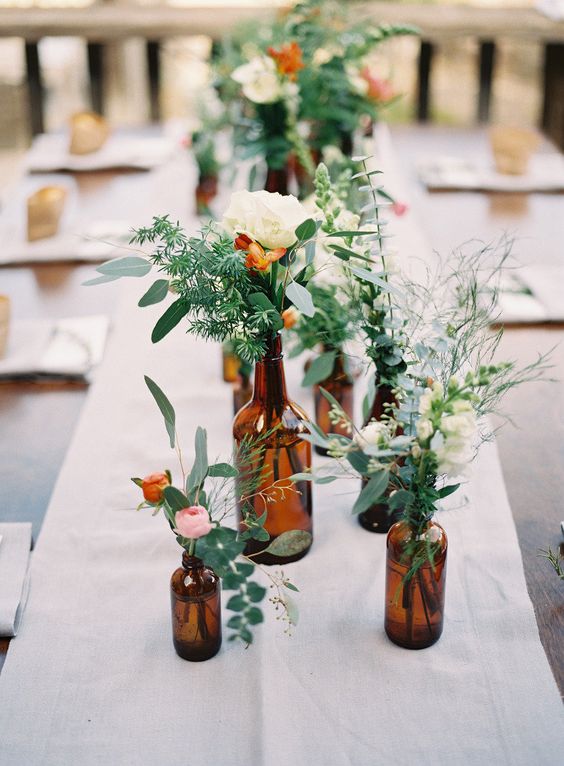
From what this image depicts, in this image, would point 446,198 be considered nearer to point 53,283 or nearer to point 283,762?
point 53,283

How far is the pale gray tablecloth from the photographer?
84cm

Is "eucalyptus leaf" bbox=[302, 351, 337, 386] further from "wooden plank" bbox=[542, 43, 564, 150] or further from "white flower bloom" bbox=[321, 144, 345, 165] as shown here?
"wooden plank" bbox=[542, 43, 564, 150]

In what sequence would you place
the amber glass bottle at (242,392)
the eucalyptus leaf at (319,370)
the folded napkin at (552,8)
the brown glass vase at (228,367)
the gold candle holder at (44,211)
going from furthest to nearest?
the folded napkin at (552,8), the gold candle holder at (44,211), the brown glass vase at (228,367), the amber glass bottle at (242,392), the eucalyptus leaf at (319,370)

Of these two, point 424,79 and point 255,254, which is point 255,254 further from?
point 424,79

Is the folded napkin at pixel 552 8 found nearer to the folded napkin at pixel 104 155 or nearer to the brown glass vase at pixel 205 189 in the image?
the folded napkin at pixel 104 155

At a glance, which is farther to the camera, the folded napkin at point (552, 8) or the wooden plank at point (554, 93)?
the wooden plank at point (554, 93)

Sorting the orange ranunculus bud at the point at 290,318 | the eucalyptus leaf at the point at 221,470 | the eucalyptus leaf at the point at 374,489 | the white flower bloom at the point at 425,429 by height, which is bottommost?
the orange ranunculus bud at the point at 290,318

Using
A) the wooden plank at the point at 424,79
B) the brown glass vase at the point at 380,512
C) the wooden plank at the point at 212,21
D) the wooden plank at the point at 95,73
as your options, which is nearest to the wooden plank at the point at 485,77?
the wooden plank at the point at 212,21

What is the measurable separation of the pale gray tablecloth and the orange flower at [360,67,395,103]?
3.77 ft

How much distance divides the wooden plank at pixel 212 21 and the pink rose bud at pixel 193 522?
8.05 ft

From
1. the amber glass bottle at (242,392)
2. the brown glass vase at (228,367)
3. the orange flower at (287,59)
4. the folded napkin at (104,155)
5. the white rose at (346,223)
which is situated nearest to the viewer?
the white rose at (346,223)

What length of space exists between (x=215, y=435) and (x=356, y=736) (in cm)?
58

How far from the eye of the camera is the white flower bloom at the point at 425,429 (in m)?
0.83

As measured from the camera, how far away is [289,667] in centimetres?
93
